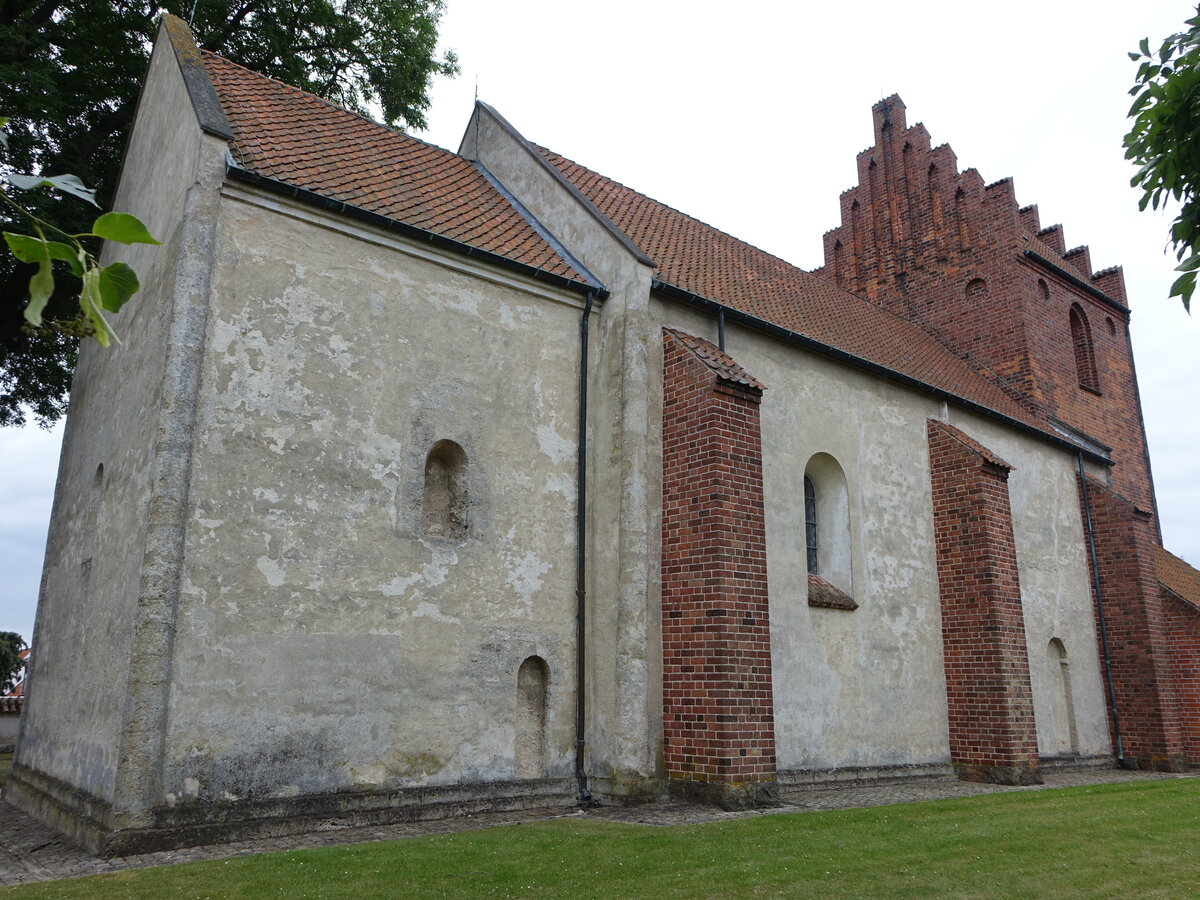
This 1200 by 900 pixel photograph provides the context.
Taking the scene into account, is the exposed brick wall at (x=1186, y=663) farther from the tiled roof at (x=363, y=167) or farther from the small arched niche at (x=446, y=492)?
the small arched niche at (x=446, y=492)

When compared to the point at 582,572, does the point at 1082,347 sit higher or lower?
higher

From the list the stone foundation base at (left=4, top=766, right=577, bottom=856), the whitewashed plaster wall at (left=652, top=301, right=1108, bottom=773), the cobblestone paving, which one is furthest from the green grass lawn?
the whitewashed plaster wall at (left=652, top=301, right=1108, bottom=773)

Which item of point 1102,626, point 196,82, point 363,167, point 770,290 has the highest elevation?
point 770,290

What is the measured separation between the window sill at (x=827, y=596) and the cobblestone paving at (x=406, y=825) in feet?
7.35

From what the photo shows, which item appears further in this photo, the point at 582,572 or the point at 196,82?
the point at 582,572

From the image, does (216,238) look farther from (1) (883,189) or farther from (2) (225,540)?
(1) (883,189)

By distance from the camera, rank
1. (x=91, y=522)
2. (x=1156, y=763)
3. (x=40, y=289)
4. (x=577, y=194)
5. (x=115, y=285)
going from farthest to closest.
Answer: (x=1156, y=763)
(x=577, y=194)
(x=91, y=522)
(x=115, y=285)
(x=40, y=289)

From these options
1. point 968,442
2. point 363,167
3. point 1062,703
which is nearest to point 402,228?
point 363,167

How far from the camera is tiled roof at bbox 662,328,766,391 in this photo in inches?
415

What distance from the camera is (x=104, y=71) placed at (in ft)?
49.0

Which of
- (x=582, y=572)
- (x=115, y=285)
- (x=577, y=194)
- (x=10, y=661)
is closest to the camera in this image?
(x=115, y=285)

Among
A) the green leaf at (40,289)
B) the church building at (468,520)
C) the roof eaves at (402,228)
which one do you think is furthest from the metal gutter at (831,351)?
the green leaf at (40,289)

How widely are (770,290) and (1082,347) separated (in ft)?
36.7

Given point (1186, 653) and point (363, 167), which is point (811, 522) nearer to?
point (363, 167)
